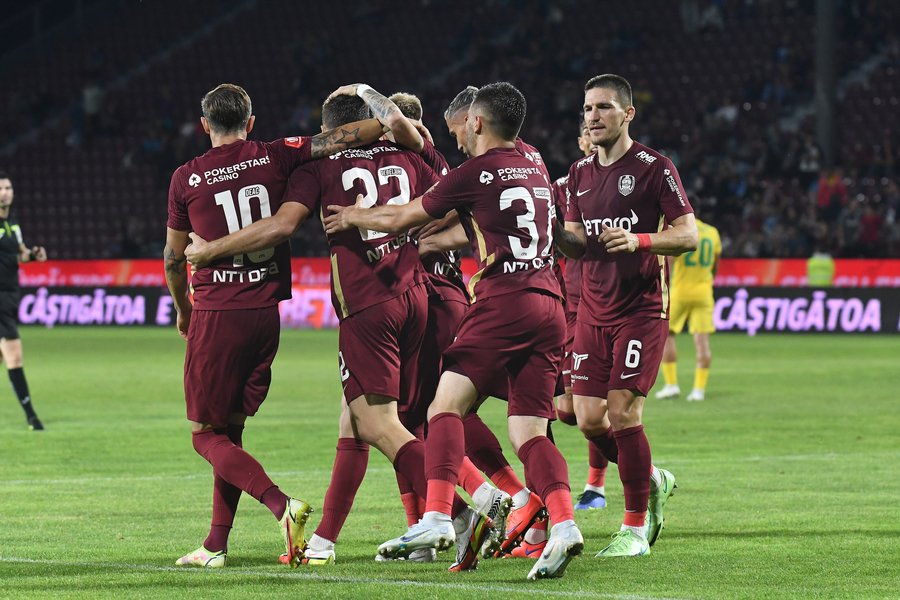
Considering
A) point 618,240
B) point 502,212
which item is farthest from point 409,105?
point 618,240

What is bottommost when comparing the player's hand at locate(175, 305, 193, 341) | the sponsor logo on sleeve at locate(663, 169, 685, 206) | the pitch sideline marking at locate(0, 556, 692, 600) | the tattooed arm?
the pitch sideline marking at locate(0, 556, 692, 600)

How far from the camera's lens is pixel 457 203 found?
18.6ft

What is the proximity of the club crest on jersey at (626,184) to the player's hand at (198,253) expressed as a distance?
2154mm

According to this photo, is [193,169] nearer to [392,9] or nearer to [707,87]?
[707,87]

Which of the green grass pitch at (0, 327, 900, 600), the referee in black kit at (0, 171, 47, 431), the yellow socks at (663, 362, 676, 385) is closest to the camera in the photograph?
the green grass pitch at (0, 327, 900, 600)

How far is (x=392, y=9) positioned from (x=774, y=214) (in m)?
15.5

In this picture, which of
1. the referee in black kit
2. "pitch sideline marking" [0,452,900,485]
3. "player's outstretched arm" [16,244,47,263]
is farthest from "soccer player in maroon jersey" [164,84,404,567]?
"player's outstretched arm" [16,244,47,263]

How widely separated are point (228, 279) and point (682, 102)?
2571 centimetres

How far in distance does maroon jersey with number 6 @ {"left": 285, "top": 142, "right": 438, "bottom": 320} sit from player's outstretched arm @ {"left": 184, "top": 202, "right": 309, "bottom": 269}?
149 millimetres

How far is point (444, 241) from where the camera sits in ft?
20.6

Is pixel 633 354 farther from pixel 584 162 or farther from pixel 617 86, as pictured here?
pixel 617 86

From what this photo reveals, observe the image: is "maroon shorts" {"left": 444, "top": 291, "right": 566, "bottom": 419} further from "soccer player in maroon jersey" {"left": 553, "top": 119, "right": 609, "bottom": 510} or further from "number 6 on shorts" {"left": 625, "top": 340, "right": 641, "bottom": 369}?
"soccer player in maroon jersey" {"left": 553, "top": 119, "right": 609, "bottom": 510}

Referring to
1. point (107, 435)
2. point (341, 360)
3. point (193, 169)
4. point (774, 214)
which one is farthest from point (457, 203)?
point (774, 214)

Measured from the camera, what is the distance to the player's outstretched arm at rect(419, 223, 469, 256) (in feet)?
20.4
